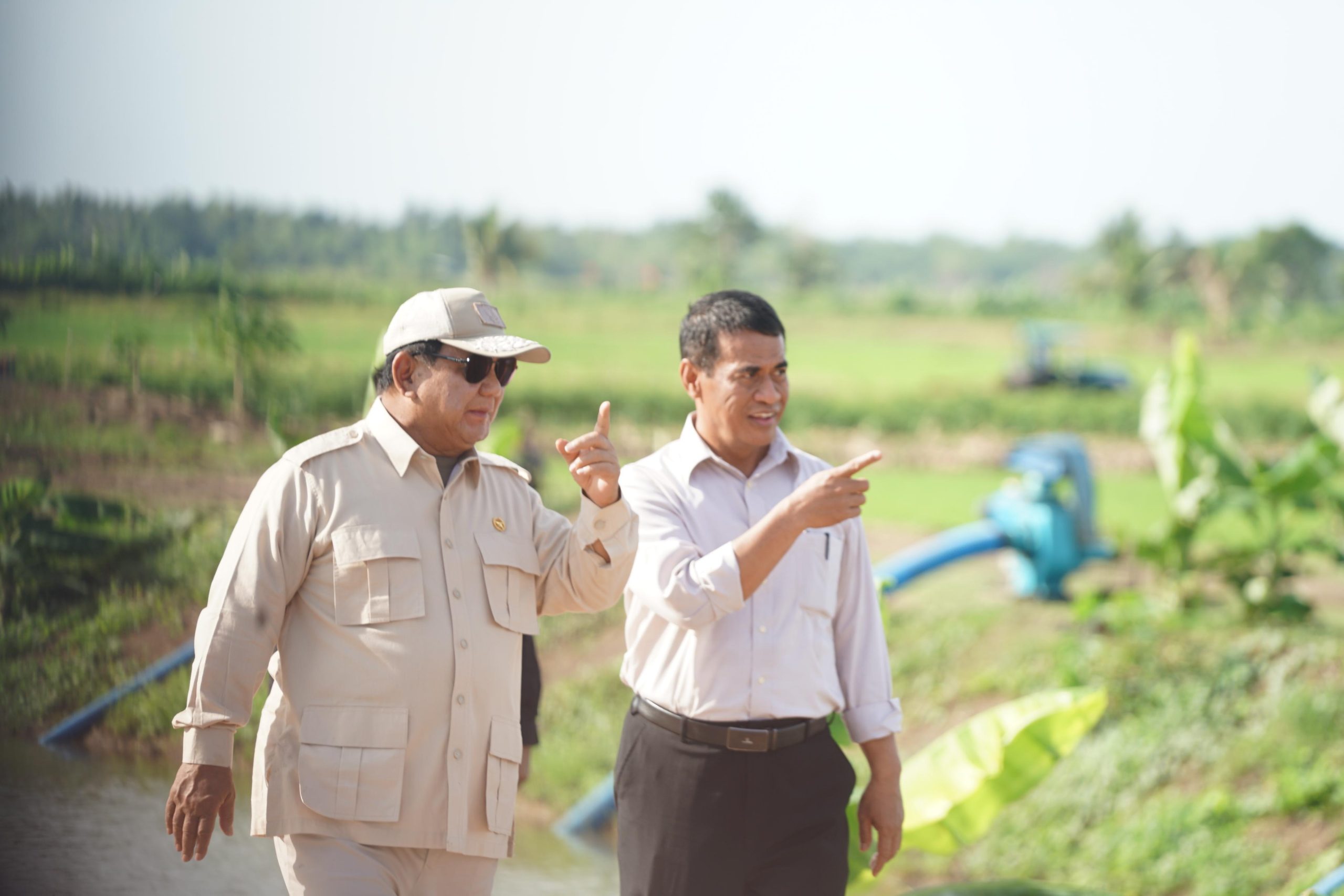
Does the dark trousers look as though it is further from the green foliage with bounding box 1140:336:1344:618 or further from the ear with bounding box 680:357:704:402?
the green foliage with bounding box 1140:336:1344:618

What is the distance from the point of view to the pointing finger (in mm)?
2197

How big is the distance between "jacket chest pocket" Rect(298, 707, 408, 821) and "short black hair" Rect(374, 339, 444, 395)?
21.6 inches

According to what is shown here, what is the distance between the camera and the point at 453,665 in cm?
205

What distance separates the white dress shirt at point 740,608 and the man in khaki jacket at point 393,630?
200mm

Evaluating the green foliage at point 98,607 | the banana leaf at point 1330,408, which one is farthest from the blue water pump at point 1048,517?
the green foliage at point 98,607

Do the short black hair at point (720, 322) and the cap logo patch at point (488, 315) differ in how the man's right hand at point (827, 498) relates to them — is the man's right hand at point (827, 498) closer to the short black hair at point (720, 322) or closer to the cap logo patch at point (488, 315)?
the short black hair at point (720, 322)

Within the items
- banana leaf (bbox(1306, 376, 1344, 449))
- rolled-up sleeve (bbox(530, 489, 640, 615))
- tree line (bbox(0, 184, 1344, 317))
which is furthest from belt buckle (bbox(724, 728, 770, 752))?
banana leaf (bbox(1306, 376, 1344, 449))

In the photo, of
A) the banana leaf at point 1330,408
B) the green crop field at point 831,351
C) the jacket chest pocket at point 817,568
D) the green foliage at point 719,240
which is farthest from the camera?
the green foliage at point 719,240

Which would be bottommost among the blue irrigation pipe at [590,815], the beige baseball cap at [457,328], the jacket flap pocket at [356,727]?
the blue irrigation pipe at [590,815]

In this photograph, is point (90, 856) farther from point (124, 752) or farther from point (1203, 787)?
point (1203, 787)

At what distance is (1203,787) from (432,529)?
4.10 m

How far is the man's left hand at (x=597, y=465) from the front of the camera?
2.09 meters

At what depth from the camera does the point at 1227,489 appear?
20.3 feet

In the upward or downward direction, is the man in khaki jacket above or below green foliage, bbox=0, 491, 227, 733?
above
